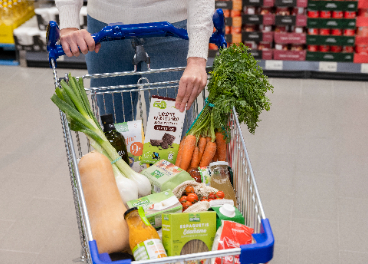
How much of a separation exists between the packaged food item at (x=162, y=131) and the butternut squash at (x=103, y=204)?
299 millimetres

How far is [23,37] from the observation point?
455 centimetres

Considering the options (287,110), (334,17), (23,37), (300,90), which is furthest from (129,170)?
(23,37)

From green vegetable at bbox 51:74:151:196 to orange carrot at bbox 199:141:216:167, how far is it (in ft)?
0.78

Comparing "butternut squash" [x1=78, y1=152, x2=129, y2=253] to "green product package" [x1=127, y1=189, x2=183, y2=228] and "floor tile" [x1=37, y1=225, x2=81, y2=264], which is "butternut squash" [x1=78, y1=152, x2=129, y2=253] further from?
"floor tile" [x1=37, y1=225, x2=81, y2=264]

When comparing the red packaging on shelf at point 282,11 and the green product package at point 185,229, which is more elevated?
the red packaging on shelf at point 282,11

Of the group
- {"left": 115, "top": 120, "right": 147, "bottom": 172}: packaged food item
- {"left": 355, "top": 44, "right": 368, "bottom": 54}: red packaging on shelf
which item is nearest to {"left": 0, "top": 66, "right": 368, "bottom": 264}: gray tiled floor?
{"left": 355, "top": 44, "right": 368, "bottom": 54}: red packaging on shelf

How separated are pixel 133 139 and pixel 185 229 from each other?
65cm

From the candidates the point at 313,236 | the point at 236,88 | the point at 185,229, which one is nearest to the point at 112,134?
the point at 236,88

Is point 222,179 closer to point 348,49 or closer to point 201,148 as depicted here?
point 201,148

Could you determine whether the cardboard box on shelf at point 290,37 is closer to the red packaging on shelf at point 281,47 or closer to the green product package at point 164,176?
the red packaging on shelf at point 281,47

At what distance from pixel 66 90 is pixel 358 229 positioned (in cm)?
174

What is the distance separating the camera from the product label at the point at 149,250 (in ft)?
3.73

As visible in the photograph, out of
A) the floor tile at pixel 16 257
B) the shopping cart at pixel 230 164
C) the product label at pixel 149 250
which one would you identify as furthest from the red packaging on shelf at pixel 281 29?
the product label at pixel 149 250

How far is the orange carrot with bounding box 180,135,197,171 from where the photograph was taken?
1644 mm
